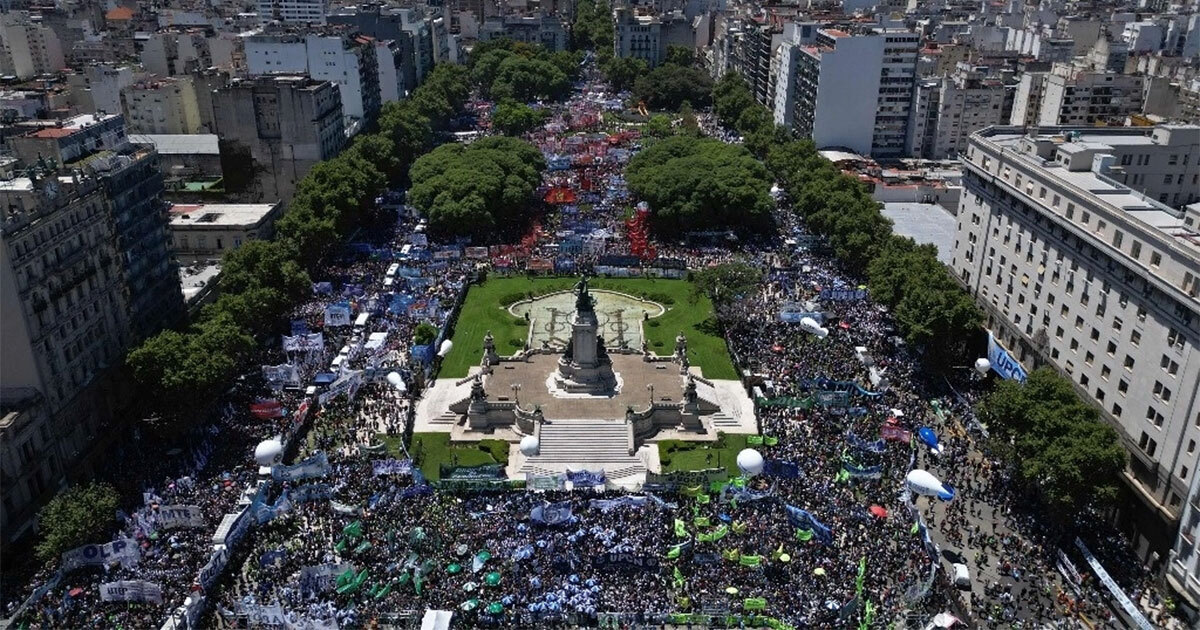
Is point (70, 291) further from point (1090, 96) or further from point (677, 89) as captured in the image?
point (677, 89)

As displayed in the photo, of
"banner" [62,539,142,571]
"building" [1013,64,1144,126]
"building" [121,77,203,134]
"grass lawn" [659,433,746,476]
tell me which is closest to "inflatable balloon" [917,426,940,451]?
"grass lawn" [659,433,746,476]

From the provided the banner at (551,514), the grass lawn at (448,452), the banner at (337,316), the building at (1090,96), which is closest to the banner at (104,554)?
the grass lawn at (448,452)

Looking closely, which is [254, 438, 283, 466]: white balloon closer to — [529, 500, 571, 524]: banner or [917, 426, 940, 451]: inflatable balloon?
[529, 500, 571, 524]: banner

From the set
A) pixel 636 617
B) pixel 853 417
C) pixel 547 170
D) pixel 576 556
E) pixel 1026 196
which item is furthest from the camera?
pixel 547 170

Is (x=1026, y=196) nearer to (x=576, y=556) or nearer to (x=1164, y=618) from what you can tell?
(x=1164, y=618)

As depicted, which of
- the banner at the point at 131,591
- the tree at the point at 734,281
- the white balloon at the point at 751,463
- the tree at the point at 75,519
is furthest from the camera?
the tree at the point at 734,281

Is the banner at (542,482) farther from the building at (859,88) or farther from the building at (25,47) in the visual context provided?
the building at (25,47)

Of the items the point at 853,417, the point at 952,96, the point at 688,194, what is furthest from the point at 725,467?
the point at 952,96
